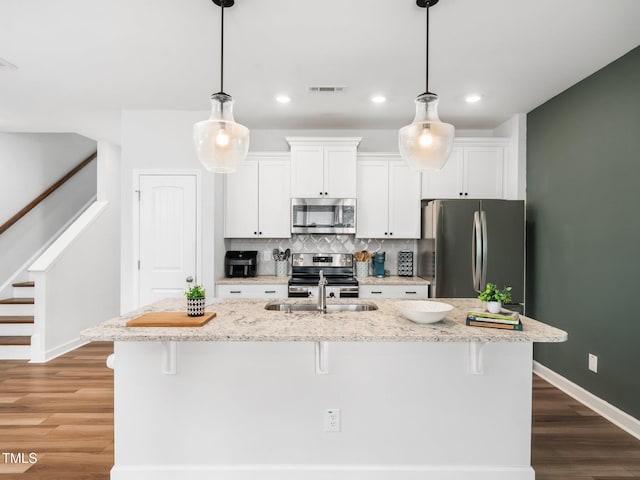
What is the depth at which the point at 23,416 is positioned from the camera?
2994mm

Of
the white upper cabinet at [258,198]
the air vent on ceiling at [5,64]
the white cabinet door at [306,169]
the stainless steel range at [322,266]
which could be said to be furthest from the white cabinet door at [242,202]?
the air vent on ceiling at [5,64]

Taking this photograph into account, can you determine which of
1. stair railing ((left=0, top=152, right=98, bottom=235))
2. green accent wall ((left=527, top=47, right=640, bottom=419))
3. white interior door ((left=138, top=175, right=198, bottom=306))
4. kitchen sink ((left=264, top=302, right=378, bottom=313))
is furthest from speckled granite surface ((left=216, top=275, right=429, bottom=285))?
stair railing ((left=0, top=152, right=98, bottom=235))

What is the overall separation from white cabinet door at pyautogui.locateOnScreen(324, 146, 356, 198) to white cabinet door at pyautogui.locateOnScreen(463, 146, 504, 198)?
4.07ft

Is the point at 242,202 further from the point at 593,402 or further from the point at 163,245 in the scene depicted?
the point at 593,402

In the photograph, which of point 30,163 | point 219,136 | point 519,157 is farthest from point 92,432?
point 519,157

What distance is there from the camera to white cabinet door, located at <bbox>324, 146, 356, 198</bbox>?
435 cm

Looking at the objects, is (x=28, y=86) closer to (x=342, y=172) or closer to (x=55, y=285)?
(x=55, y=285)

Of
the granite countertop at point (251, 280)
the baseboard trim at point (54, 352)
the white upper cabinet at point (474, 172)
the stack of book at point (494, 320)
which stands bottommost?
the baseboard trim at point (54, 352)

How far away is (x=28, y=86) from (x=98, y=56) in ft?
3.74

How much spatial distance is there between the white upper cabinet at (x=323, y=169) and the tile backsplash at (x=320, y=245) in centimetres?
63

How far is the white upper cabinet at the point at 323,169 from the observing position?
434 cm

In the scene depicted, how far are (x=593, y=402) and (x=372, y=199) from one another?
8.84ft

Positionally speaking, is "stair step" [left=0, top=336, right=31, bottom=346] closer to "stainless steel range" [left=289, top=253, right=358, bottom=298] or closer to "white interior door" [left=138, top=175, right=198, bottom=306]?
"white interior door" [left=138, top=175, right=198, bottom=306]

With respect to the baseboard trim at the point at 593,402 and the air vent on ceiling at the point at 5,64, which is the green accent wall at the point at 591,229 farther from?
the air vent on ceiling at the point at 5,64
